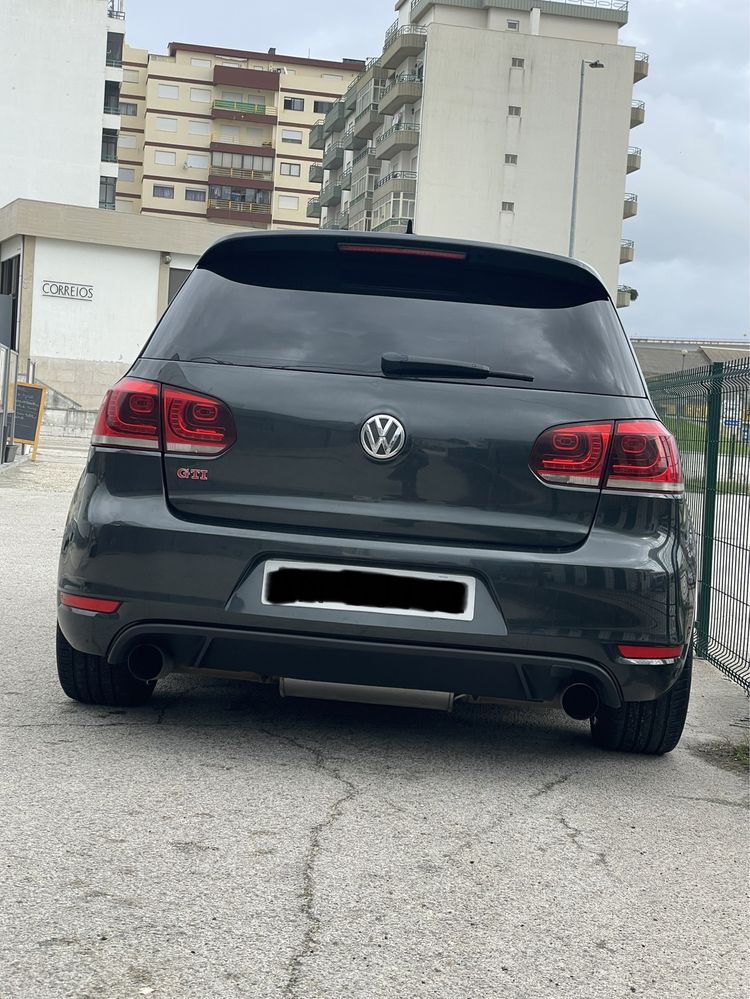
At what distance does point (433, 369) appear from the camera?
4.12 metres

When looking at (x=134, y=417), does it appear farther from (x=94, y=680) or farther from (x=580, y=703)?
(x=580, y=703)

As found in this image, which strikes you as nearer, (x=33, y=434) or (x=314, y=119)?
(x=33, y=434)

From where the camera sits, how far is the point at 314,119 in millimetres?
115062

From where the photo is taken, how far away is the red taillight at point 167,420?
4105 millimetres

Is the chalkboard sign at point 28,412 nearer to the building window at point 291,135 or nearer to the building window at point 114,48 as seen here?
the building window at point 114,48

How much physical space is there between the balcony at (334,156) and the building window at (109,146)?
1702 centimetres

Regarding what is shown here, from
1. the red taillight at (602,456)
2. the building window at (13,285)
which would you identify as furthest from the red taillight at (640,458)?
the building window at (13,285)

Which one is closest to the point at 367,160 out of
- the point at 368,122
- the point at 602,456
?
the point at 368,122

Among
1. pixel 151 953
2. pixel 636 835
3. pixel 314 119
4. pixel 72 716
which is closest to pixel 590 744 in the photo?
pixel 636 835

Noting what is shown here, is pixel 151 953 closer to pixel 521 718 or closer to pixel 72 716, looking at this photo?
pixel 72 716

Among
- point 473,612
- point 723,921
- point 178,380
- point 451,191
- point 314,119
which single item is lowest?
point 723,921

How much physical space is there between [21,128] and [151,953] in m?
78.6

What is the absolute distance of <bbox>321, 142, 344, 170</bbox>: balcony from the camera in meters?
90.2

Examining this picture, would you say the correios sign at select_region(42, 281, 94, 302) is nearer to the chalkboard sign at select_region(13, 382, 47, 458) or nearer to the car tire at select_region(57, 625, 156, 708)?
the chalkboard sign at select_region(13, 382, 47, 458)
